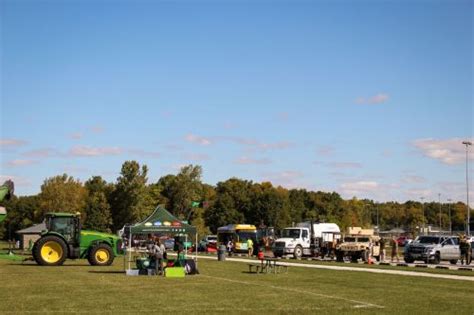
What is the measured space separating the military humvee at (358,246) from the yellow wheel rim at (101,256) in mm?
16413

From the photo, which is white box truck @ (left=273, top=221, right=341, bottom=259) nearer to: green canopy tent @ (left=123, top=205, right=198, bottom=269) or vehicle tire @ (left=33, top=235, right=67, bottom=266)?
vehicle tire @ (left=33, top=235, right=67, bottom=266)

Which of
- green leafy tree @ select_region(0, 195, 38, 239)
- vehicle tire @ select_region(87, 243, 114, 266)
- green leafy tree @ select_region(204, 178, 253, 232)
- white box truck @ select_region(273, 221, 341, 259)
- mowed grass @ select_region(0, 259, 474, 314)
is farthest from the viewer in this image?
green leafy tree @ select_region(0, 195, 38, 239)

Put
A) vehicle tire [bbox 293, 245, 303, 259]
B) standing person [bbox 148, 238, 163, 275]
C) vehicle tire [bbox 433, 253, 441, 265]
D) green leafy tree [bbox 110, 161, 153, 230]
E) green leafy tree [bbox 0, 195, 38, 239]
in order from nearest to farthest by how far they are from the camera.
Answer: standing person [bbox 148, 238, 163, 275], vehicle tire [bbox 433, 253, 441, 265], vehicle tire [bbox 293, 245, 303, 259], green leafy tree [bbox 110, 161, 153, 230], green leafy tree [bbox 0, 195, 38, 239]

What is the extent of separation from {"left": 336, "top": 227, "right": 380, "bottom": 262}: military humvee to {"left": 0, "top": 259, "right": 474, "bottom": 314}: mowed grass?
15.1 meters

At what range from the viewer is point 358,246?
43.2 meters

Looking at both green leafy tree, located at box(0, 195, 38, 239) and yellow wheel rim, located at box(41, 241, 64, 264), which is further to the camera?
green leafy tree, located at box(0, 195, 38, 239)

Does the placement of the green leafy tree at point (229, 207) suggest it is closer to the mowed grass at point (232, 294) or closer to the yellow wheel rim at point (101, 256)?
the yellow wheel rim at point (101, 256)

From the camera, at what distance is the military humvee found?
43.1 m

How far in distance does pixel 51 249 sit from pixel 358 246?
19419 millimetres

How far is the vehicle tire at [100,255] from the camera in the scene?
34.0m

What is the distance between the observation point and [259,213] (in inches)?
4619

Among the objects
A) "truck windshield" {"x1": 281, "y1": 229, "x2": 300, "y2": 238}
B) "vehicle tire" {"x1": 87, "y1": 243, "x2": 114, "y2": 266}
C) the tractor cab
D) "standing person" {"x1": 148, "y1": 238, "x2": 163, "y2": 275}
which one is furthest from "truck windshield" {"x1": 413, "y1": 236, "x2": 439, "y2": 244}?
the tractor cab

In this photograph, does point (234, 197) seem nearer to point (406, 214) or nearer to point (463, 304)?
point (406, 214)

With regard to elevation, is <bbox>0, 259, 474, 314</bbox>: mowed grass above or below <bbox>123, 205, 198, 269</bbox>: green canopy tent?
below
